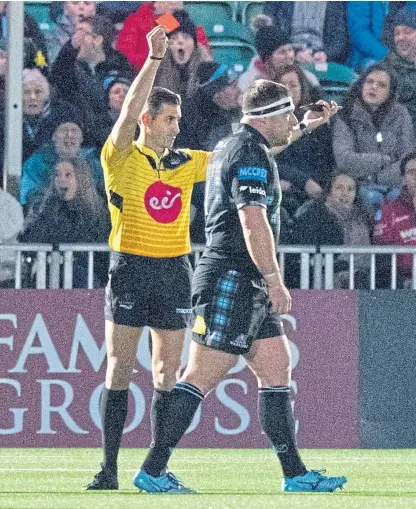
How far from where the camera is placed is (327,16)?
14.6 m

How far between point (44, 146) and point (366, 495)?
20.1 feet

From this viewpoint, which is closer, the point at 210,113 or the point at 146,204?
the point at 146,204

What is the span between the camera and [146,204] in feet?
26.8

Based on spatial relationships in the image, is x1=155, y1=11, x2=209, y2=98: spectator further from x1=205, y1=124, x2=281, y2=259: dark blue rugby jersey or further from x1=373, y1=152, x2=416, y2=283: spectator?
x1=205, y1=124, x2=281, y2=259: dark blue rugby jersey

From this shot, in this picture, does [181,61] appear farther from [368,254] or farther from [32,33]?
[368,254]

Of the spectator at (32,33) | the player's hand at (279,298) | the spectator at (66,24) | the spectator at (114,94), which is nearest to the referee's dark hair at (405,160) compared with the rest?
the spectator at (114,94)

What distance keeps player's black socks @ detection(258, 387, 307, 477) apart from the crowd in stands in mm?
4439

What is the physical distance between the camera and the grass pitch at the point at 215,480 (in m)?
7.00

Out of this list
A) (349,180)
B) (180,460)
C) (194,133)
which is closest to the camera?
(180,460)

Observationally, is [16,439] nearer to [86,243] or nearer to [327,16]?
[86,243]

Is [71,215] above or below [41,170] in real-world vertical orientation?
below

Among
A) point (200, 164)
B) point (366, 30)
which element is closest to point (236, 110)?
point (366, 30)

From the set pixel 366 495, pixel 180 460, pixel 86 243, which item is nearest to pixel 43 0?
pixel 86 243

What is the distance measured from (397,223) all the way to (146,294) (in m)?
4.74
